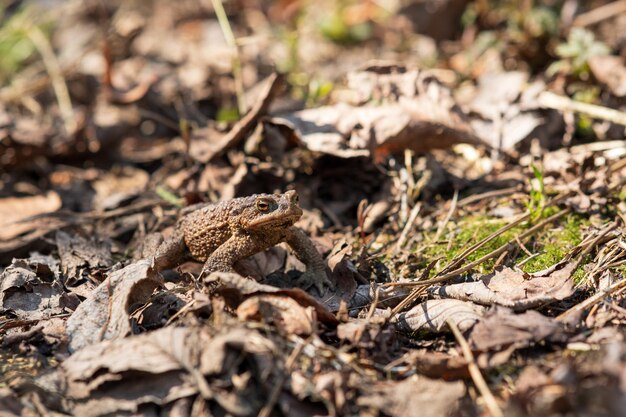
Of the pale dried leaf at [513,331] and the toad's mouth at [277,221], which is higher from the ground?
the toad's mouth at [277,221]

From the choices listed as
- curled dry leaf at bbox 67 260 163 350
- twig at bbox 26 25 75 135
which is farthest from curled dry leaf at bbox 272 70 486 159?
twig at bbox 26 25 75 135

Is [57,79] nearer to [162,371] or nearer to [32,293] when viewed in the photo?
[32,293]

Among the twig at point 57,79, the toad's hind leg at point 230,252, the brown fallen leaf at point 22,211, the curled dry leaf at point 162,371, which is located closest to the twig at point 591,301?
the curled dry leaf at point 162,371

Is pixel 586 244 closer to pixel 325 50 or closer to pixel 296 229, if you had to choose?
pixel 296 229

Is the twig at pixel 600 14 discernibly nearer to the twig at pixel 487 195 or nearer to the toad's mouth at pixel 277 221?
the twig at pixel 487 195

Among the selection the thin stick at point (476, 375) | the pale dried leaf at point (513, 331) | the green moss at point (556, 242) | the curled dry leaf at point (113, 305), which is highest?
the curled dry leaf at point (113, 305)

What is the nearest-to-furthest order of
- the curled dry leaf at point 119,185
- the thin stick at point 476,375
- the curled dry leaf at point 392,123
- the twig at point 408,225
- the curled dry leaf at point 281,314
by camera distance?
the thin stick at point 476,375, the curled dry leaf at point 281,314, the twig at point 408,225, the curled dry leaf at point 392,123, the curled dry leaf at point 119,185

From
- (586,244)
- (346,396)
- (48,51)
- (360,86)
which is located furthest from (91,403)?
(48,51)
